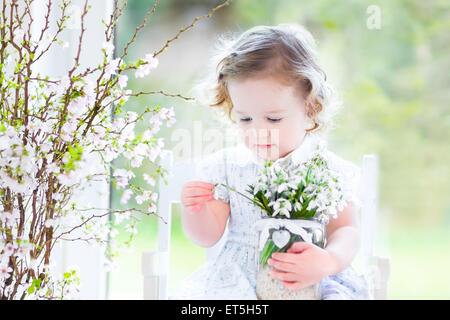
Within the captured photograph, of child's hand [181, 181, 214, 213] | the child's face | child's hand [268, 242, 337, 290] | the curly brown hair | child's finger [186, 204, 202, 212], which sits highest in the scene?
the curly brown hair

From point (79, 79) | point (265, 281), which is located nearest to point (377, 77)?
point (265, 281)

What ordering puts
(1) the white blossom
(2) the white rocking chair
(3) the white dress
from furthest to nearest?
(2) the white rocking chair → (3) the white dress → (1) the white blossom

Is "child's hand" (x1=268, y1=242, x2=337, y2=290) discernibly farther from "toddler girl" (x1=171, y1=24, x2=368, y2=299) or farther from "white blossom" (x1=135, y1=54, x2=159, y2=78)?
"white blossom" (x1=135, y1=54, x2=159, y2=78)

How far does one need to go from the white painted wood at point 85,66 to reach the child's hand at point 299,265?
0.45 metres

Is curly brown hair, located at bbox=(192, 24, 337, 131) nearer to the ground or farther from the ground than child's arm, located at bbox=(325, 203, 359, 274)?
farther from the ground

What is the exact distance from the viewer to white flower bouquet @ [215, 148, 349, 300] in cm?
130

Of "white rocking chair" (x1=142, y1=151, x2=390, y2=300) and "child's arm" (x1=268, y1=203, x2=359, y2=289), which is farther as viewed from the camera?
"white rocking chair" (x1=142, y1=151, x2=390, y2=300)

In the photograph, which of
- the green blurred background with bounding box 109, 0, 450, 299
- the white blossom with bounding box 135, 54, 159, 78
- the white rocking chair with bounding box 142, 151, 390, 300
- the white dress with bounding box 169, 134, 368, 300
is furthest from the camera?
the green blurred background with bounding box 109, 0, 450, 299

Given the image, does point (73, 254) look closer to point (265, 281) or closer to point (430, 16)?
point (265, 281)

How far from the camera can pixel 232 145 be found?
5.25 feet

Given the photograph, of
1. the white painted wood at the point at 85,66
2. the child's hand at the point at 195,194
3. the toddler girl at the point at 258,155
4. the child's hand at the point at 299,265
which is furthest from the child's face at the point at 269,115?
the white painted wood at the point at 85,66

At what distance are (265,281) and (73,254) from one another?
0.51 metres

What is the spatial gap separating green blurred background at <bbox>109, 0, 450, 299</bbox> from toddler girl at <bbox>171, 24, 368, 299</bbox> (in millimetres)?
165

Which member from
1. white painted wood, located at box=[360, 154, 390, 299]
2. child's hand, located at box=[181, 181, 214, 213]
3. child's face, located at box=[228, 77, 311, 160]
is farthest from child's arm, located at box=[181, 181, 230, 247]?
white painted wood, located at box=[360, 154, 390, 299]
